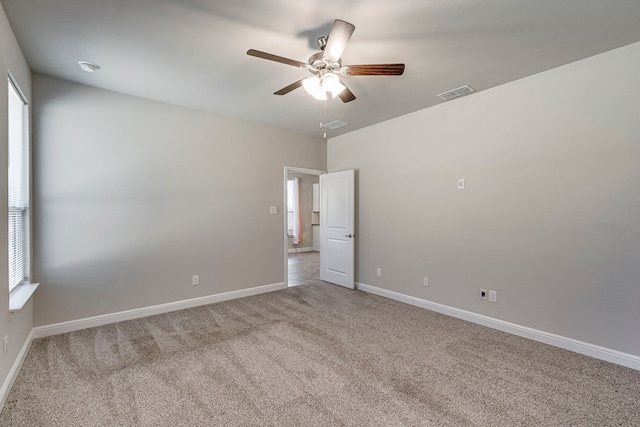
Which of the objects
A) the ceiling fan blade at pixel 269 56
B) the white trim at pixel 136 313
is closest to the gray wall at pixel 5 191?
the white trim at pixel 136 313

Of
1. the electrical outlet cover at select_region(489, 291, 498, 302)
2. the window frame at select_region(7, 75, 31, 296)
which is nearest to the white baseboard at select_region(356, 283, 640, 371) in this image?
the electrical outlet cover at select_region(489, 291, 498, 302)

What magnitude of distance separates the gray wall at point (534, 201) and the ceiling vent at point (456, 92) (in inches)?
5.5

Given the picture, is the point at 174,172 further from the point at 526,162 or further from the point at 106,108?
the point at 526,162

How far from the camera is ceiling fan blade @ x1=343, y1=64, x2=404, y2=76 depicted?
2.07 meters

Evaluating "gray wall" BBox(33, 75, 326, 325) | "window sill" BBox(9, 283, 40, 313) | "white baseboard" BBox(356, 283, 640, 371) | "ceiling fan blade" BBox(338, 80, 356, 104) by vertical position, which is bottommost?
"white baseboard" BBox(356, 283, 640, 371)

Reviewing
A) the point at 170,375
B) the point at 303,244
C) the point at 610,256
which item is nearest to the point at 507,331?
the point at 610,256

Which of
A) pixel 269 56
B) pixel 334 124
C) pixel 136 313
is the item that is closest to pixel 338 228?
pixel 334 124

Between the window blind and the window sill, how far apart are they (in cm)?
6

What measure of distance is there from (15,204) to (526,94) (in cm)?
482

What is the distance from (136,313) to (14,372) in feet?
4.19

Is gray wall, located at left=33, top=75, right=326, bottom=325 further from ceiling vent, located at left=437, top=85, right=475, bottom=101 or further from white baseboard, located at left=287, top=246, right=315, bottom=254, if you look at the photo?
white baseboard, located at left=287, top=246, right=315, bottom=254

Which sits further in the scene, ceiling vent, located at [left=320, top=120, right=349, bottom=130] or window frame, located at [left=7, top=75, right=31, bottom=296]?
ceiling vent, located at [left=320, top=120, right=349, bottom=130]

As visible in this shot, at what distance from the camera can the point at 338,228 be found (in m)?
4.97

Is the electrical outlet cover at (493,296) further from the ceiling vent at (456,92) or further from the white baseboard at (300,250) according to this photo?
the white baseboard at (300,250)
